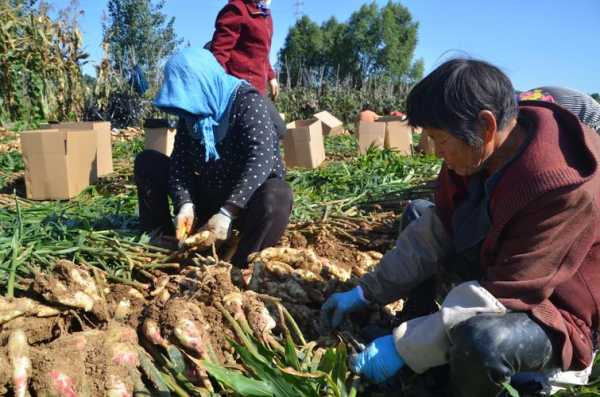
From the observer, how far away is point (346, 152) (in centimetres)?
658

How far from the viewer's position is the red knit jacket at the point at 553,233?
1384 millimetres

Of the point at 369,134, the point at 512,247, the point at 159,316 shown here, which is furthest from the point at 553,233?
the point at 369,134

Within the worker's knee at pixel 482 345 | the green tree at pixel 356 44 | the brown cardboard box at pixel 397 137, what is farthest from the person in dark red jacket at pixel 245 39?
the green tree at pixel 356 44

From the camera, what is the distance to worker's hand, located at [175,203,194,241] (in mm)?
2461

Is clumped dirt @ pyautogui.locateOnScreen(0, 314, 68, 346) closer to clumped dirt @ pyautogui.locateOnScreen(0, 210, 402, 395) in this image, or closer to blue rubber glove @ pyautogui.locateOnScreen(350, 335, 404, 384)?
clumped dirt @ pyautogui.locateOnScreen(0, 210, 402, 395)

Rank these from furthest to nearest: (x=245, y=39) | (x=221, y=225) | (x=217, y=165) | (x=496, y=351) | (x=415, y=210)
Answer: (x=245, y=39)
(x=217, y=165)
(x=221, y=225)
(x=415, y=210)
(x=496, y=351)

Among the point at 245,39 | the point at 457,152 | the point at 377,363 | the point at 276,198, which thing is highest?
the point at 245,39

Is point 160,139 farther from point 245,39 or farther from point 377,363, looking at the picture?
point 377,363

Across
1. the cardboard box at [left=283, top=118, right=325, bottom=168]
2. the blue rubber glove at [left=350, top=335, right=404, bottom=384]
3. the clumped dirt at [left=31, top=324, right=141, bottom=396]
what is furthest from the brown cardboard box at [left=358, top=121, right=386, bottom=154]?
the clumped dirt at [left=31, top=324, right=141, bottom=396]

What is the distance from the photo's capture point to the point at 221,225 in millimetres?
2350

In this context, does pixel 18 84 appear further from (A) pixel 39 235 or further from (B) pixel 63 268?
(B) pixel 63 268

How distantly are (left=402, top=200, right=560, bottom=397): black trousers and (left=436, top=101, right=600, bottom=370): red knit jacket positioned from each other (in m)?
0.04

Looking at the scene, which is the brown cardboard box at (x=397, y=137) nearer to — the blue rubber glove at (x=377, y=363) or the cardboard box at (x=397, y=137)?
the cardboard box at (x=397, y=137)

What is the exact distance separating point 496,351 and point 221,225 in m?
1.31
